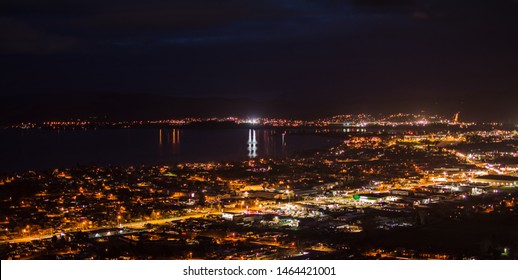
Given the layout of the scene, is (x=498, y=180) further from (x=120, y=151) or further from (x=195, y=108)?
(x=195, y=108)

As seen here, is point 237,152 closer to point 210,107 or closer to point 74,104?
point 74,104

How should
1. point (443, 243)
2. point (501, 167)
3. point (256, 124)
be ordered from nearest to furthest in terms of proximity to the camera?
1. point (443, 243)
2. point (501, 167)
3. point (256, 124)

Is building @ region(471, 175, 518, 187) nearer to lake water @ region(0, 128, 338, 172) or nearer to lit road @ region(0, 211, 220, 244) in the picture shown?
lit road @ region(0, 211, 220, 244)

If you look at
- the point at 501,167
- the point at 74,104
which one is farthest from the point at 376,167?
the point at 74,104

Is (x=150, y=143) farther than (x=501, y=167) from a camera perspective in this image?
Yes

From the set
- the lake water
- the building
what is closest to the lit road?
the building

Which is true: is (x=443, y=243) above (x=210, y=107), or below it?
below

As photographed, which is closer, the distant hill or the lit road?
the lit road

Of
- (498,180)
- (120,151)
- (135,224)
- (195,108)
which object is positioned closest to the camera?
(135,224)

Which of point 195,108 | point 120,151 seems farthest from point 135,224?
point 195,108

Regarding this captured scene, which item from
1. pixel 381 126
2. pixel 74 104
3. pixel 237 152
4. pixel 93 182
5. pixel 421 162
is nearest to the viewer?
pixel 93 182

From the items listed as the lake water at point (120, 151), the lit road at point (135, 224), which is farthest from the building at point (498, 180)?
the lake water at point (120, 151)
